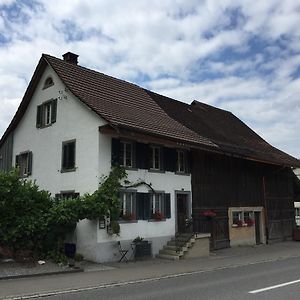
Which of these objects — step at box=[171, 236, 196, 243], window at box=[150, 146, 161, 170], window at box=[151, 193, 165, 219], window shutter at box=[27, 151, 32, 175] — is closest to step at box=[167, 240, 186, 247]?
step at box=[171, 236, 196, 243]

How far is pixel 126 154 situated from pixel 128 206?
2.31 m

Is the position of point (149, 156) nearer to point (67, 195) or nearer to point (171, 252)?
point (67, 195)

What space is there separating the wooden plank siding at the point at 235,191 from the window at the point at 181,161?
0.64 m

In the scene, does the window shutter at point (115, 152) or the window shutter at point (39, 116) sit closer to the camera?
the window shutter at point (115, 152)

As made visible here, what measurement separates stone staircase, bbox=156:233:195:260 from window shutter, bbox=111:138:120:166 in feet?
15.4

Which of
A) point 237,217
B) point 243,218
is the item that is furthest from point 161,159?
point 243,218

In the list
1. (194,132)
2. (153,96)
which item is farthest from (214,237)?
(153,96)

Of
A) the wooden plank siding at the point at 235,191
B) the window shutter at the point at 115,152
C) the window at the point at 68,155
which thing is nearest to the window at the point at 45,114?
the window at the point at 68,155

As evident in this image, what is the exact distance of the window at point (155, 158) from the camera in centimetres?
2106

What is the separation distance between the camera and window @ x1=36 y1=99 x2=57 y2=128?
22447mm

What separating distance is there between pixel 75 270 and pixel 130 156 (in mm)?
6227

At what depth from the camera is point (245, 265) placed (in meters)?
17.2

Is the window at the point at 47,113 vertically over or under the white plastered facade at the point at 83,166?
over

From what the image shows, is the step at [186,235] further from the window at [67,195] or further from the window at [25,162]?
the window at [25,162]
